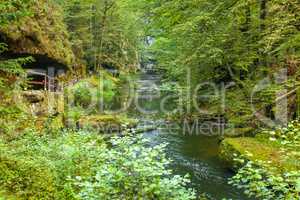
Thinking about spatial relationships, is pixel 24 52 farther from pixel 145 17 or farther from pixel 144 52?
pixel 144 52

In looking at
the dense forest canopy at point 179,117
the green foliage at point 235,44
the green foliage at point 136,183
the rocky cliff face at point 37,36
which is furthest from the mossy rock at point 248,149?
the rocky cliff face at point 37,36

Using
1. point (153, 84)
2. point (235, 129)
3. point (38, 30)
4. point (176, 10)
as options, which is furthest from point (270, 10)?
point (153, 84)

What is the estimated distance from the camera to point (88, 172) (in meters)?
7.64

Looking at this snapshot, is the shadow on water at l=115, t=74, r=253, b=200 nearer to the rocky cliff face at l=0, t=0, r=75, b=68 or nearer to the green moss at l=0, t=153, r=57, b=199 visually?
the green moss at l=0, t=153, r=57, b=199

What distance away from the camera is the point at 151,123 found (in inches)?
837

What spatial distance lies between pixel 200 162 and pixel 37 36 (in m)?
9.94

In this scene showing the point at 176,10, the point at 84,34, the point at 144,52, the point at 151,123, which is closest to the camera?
the point at 176,10

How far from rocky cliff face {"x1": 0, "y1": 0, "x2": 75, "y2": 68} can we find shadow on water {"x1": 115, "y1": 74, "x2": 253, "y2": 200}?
20.8ft

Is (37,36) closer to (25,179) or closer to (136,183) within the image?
(25,179)

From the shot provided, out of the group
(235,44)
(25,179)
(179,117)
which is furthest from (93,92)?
(25,179)

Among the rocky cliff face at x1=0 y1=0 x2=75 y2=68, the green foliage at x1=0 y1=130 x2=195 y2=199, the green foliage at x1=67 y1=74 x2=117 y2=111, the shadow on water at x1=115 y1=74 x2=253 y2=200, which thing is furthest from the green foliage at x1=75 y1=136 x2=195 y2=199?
the green foliage at x1=67 y1=74 x2=117 y2=111

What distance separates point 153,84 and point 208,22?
98.8 ft

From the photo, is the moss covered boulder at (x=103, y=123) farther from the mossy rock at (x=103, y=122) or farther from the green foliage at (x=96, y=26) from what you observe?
the green foliage at (x=96, y=26)

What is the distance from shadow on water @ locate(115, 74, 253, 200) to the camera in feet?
36.9
